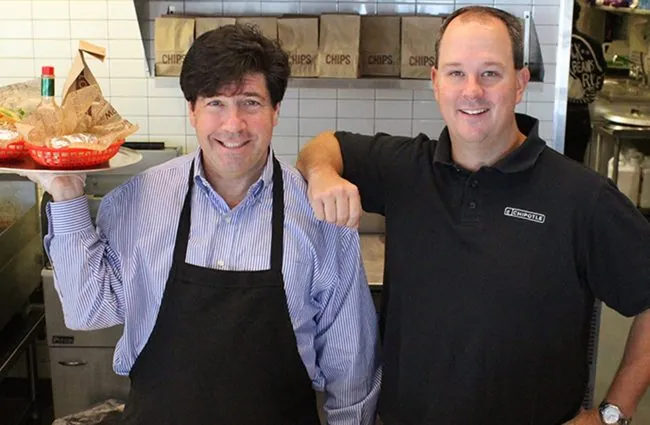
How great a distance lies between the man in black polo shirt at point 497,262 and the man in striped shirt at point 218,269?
0.12 meters

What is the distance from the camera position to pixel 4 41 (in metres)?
3.20

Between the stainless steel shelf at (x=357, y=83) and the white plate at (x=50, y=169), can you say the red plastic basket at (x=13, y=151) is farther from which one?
the stainless steel shelf at (x=357, y=83)

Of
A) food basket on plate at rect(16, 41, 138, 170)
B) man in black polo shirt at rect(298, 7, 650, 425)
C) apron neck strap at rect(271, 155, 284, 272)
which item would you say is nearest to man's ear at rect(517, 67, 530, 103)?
man in black polo shirt at rect(298, 7, 650, 425)

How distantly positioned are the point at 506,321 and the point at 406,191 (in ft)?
1.08

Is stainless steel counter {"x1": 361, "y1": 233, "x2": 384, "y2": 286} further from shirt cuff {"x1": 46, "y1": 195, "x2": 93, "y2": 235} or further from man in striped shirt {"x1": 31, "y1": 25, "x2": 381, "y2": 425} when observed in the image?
shirt cuff {"x1": 46, "y1": 195, "x2": 93, "y2": 235}

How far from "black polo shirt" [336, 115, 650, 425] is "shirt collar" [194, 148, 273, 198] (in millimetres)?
285

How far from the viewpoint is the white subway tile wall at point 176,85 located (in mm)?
3172

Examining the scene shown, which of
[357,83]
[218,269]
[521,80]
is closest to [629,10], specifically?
[357,83]

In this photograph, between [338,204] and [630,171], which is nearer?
[338,204]

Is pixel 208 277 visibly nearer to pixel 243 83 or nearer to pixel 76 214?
pixel 76 214

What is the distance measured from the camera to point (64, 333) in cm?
282

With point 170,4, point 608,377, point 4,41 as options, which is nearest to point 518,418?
point 608,377

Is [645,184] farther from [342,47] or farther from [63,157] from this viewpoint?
[63,157]

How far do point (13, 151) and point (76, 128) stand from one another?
12cm
